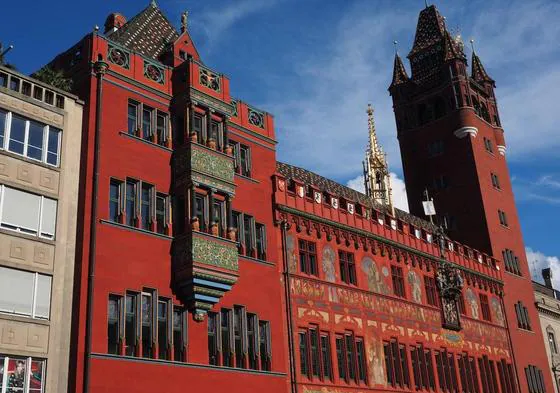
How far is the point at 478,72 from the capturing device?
60.2 metres

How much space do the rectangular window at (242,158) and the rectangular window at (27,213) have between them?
9.21m

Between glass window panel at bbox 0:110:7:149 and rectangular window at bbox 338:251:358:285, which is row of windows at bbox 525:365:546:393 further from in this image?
glass window panel at bbox 0:110:7:149

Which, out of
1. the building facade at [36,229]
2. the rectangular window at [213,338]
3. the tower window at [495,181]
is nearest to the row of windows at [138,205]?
the building facade at [36,229]

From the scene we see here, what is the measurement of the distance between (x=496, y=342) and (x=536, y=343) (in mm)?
6694

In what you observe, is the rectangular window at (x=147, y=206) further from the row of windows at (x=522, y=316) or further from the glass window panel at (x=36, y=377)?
the row of windows at (x=522, y=316)

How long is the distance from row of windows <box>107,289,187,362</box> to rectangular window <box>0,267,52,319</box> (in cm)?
216

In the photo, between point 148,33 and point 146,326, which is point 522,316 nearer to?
point 148,33

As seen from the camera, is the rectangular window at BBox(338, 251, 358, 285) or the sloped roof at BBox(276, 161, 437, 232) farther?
the sloped roof at BBox(276, 161, 437, 232)

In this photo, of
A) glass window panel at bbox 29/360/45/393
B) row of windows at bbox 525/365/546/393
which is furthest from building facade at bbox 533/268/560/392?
glass window panel at bbox 29/360/45/393

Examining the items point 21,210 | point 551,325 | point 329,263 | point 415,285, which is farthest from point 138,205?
point 551,325

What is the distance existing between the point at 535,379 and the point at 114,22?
35752 mm

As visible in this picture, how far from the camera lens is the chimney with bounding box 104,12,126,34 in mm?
35031

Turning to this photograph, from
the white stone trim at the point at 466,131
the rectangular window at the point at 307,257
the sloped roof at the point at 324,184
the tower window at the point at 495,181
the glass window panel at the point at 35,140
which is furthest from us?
the tower window at the point at 495,181

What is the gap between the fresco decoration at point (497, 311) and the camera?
4744cm
